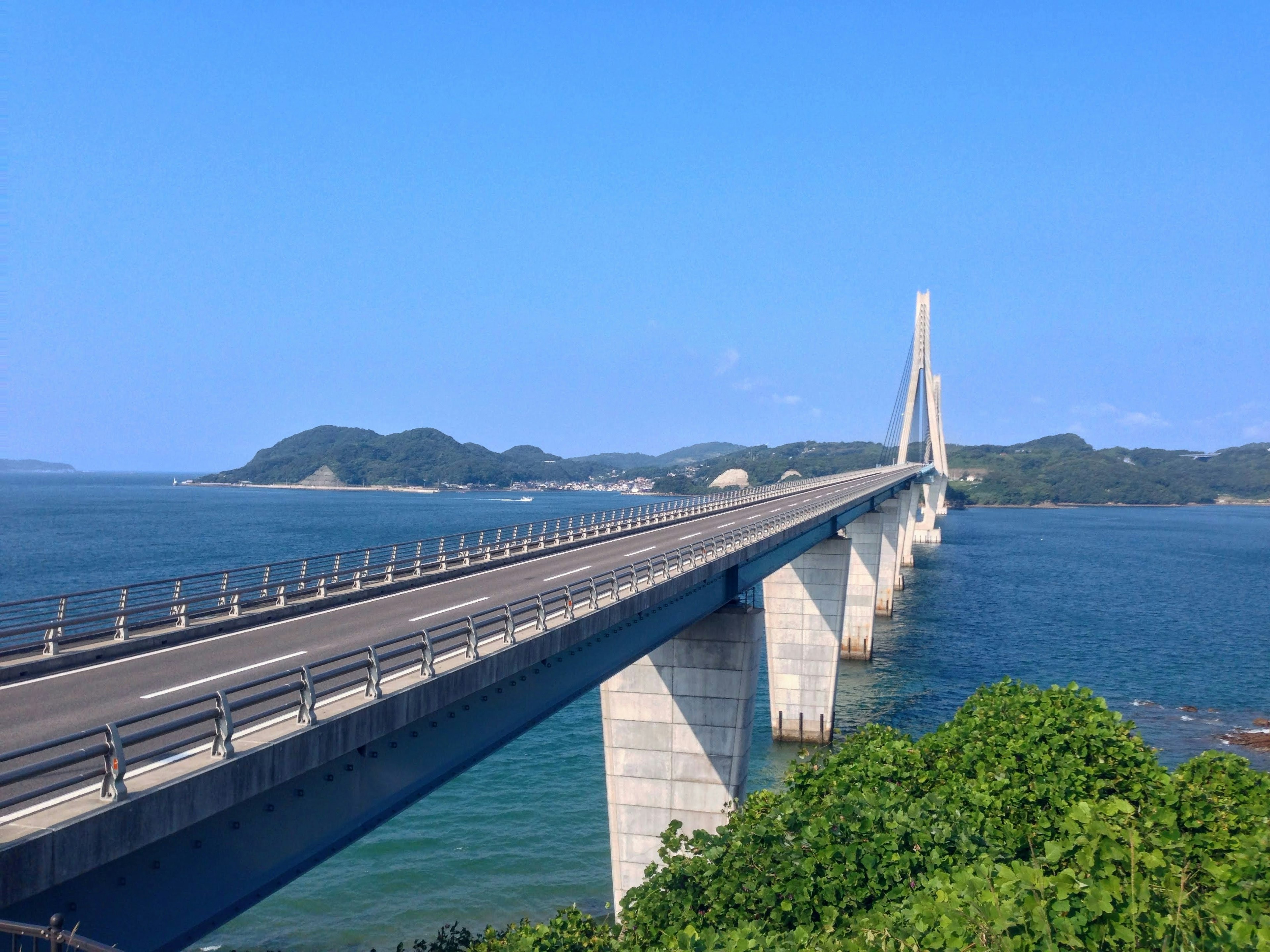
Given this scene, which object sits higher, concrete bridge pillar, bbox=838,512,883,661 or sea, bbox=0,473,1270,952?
concrete bridge pillar, bbox=838,512,883,661

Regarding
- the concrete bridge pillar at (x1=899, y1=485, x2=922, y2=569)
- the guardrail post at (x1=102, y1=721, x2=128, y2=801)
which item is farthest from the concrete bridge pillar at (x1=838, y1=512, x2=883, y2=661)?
the guardrail post at (x1=102, y1=721, x2=128, y2=801)

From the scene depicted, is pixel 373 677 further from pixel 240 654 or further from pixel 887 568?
pixel 887 568

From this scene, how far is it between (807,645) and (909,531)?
73.8 m

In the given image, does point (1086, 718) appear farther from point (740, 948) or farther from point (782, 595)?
point (782, 595)

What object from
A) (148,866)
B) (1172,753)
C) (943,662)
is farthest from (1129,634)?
(148,866)

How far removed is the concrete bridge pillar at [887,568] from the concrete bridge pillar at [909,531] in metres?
21.2

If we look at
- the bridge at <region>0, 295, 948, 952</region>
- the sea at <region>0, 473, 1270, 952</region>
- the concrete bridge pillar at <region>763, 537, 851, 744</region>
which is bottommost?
the sea at <region>0, 473, 1270, 952</region>

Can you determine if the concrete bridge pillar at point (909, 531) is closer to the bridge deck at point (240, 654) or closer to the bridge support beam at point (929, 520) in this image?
the bridge support beam at point (929, 520)

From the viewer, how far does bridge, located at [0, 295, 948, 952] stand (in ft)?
28.5

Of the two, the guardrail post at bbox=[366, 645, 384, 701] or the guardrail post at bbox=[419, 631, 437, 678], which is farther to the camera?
the guardrail post at bbox=[419, 631, 437, 678]

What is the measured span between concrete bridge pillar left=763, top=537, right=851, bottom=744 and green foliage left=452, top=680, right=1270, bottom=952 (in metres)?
20.8

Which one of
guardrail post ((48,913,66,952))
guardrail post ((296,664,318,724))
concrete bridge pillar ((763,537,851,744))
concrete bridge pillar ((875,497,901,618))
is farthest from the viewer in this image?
concrete bridge pillar ((875,497,901,618))

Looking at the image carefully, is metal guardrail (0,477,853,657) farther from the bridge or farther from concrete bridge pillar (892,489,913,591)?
concrete bridge pillar (892,489,913,591)

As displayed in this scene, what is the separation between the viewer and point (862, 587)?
217ft
